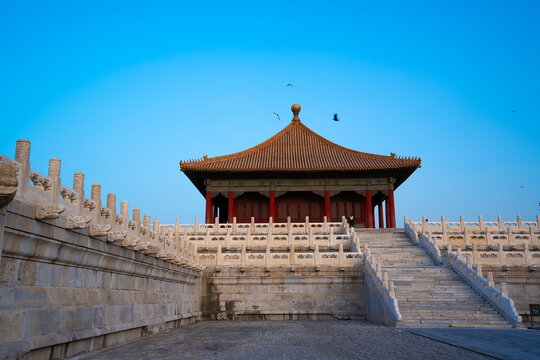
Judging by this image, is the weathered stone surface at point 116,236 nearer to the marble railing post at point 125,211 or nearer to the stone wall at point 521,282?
the marble railing post at point 125,211

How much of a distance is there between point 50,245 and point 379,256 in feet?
49.5

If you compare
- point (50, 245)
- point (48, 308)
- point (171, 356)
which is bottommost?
point (171, 356)

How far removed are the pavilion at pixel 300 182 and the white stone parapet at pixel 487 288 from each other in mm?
14603

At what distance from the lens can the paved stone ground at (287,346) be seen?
7.87 meters

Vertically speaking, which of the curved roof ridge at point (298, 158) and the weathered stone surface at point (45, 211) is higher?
the curved roof ridge at point (298, 158)

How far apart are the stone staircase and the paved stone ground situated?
1.81m

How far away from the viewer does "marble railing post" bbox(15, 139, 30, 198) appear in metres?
6.36

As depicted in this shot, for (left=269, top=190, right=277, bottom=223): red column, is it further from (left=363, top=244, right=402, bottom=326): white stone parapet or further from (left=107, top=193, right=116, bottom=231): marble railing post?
(left=107, top=193, right=116, bottom=231): marble railing post

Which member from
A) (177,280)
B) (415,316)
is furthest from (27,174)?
(415,316)

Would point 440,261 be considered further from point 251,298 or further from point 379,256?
point 251,298

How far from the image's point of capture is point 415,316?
13562 mm

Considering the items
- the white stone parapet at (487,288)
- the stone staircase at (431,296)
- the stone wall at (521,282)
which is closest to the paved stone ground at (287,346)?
the stone staircase at (431,296)

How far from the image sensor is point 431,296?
49.6ft

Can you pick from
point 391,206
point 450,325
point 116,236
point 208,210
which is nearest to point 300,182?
point 391,206
